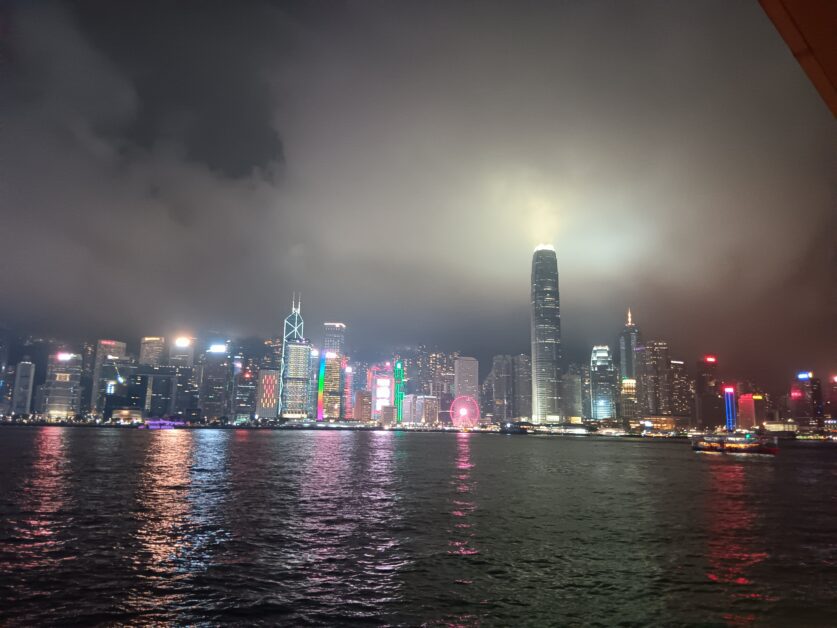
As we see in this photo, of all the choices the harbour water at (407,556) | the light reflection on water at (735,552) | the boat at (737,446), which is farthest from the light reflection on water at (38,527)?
the boat at (737,446)

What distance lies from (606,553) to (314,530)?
606 inches

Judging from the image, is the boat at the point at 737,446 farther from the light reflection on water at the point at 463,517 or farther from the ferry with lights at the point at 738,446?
the light reflection on water at the point at 463,517

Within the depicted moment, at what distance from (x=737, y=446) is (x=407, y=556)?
14917 centimetres

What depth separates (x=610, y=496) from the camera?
4581cm

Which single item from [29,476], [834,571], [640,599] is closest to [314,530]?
[640,599]

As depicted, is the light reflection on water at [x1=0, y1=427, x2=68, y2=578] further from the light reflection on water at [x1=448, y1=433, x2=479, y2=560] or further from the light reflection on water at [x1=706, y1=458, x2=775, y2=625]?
the light reflection on water at [x1=706, y1=458, x2=775, y2=625]

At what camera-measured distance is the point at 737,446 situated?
143m

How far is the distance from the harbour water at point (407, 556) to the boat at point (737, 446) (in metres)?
106

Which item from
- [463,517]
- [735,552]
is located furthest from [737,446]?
[735,552]

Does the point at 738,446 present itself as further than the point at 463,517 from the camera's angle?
Yes

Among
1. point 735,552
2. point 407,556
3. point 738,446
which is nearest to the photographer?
point 407,556

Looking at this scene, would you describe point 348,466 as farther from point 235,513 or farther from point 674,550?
point 674,550

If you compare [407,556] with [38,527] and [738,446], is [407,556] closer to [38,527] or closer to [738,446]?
[38,527]

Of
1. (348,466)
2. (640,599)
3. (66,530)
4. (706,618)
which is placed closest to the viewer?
(706,618)
